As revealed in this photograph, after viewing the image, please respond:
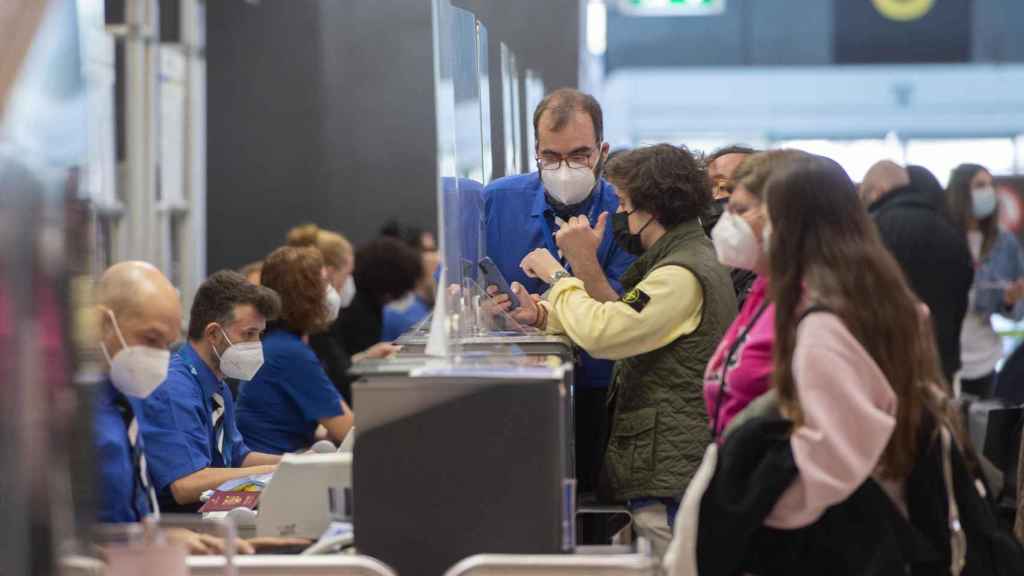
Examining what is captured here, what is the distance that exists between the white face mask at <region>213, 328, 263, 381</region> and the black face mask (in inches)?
44.6

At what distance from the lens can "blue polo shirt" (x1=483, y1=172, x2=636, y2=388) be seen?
3787 millimetres

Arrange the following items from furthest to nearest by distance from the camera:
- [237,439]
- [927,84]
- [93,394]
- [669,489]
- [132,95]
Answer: [927,84], [132,95], [237,439], [669,489], [93,394]

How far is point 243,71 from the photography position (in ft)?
28.3

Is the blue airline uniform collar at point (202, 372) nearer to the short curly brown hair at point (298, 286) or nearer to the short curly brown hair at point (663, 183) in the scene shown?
the short curly brown hair at point (298, 286)

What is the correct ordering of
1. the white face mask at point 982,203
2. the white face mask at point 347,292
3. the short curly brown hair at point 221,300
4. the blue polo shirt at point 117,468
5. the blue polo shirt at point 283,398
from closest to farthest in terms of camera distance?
the blue polo shirt at point 117,468, the short curly brown hair at point 221,300, the blue polo shirt at point 283,398, the white face mask at point 347,292, the white face mask at point 982,203

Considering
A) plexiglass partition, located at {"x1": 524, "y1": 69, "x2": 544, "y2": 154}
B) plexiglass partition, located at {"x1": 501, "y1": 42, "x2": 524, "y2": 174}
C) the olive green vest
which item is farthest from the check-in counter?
plexiglass partition, located at {"x1": 524, "y1": 69, "x2": 544, "y2": 154}

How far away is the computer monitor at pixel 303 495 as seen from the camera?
109 inches

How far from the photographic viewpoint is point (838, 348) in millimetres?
2311

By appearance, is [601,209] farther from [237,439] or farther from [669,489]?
[237,439]

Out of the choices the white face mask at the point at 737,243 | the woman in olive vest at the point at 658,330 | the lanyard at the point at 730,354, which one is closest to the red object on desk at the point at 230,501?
the woman in olive vest at the point at 658,330

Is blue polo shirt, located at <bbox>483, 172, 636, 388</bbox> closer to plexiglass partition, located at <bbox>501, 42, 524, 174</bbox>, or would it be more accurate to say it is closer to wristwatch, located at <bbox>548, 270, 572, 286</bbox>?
wristwatch, located at <bbox>548, 270, 572, 286</bbox>

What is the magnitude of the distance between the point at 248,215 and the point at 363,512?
6.58 metres

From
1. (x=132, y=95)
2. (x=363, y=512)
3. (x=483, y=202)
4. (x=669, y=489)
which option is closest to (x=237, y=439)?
(x=483, y=202)

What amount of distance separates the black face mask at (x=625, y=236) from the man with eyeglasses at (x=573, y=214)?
47 mm
